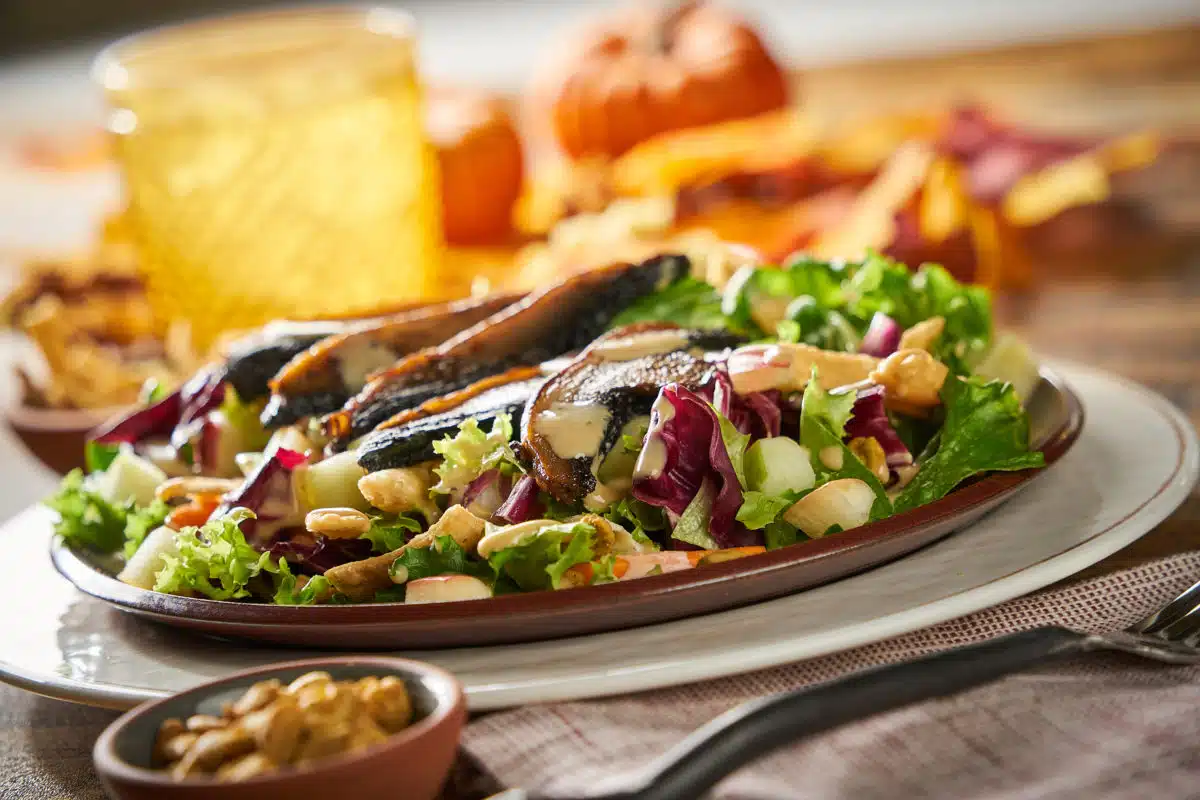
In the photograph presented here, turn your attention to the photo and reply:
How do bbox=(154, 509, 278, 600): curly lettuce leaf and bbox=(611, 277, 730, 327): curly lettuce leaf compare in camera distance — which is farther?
bbox=(611, 277, 730, 327): curly lettuce leaf

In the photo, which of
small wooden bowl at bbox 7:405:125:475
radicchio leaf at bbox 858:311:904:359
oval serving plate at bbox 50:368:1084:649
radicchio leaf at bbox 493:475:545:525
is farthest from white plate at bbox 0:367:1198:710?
small wooden bowl at bbox 7:405:125:475

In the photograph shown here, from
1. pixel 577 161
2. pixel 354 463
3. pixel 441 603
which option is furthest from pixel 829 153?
pixel 441 603

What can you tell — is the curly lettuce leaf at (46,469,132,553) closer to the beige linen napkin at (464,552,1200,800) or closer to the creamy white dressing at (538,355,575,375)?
the creamy white dressing at (538,355,575,375)

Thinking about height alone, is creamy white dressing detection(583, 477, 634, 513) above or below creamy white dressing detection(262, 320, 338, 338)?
below

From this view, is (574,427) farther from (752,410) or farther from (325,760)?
(325,760)

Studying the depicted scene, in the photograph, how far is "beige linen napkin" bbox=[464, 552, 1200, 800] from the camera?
1.45 metres

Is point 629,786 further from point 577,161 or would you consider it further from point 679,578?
point 577,161

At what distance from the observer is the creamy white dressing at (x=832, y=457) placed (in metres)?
2.04

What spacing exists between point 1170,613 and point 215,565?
1261 millimetres

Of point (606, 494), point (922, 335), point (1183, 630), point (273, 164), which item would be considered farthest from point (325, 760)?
point (273, 164)

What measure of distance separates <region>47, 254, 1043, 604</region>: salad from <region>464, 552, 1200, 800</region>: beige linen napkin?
0.21 metres

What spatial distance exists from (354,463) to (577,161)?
362cm

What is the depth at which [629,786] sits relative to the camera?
4.54 feet

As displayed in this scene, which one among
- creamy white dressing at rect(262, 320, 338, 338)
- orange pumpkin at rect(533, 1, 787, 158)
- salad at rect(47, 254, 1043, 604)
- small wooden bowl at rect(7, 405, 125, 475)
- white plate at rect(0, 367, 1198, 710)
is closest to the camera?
white plate at rect(0, 367, 1198, 710)
